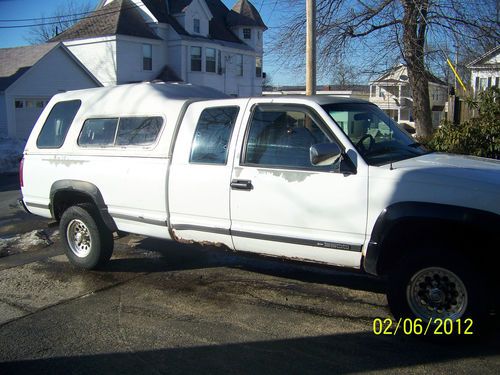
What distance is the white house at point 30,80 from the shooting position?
27141mm

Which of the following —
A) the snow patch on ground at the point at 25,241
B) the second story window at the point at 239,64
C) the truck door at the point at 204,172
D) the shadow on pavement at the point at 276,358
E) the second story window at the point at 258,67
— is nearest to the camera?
the shadow on pavement at the point at 276,358

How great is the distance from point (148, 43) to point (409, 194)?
33.3 meters

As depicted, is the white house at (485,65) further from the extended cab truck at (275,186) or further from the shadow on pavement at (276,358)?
the shadow on pavement at (276,358)

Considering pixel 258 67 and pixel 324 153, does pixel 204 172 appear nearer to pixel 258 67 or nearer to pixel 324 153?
pixel 324 153

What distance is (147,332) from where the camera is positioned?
4.40 metres

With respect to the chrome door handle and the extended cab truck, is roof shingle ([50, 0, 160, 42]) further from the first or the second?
the chrome door handle

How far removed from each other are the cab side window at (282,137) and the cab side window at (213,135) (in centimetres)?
25

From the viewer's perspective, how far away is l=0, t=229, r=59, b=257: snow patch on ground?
721 cm

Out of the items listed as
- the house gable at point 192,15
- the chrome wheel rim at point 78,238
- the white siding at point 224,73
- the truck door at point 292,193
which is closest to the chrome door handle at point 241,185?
the truck door at point 292,193

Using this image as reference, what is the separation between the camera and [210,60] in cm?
3756

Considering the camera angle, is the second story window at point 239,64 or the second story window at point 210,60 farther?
the second story window at point 239,64

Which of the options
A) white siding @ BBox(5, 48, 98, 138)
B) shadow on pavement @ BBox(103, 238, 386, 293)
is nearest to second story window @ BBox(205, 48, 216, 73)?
white siding @ BBox(5, 48, 98, 138)

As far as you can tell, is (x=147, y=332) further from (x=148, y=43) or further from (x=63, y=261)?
(x=148, y=43)
